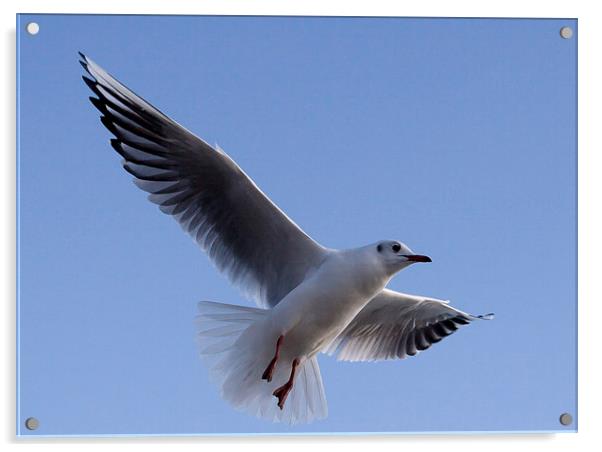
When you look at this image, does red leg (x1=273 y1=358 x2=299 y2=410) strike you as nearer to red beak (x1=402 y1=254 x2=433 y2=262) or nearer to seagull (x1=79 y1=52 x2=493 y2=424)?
seagull (x1=79 y1=52 x2=493 y2=424)

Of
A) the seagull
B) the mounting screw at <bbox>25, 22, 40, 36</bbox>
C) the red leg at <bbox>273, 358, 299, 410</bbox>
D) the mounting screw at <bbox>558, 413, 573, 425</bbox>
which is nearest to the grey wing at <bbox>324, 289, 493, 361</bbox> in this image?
the seagull

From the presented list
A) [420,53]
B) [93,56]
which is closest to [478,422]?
[420,53]

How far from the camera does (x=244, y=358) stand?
3.09 metres

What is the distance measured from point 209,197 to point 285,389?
1.69ft

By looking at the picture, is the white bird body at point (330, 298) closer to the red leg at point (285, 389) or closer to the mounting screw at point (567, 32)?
the red leg at point (285, 389)

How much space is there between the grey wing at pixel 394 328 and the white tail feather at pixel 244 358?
0.86 ft

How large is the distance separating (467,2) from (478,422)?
102 centimetres

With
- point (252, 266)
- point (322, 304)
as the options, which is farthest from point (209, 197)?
point (322, 304)

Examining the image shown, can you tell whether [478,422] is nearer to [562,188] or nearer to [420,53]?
[562,188]

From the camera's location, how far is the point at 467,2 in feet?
9.82

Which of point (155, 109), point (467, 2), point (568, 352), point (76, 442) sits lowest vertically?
point (76, 442)

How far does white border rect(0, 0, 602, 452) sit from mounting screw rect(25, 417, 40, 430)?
0.10ft

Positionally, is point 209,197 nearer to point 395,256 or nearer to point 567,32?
point 395,256
